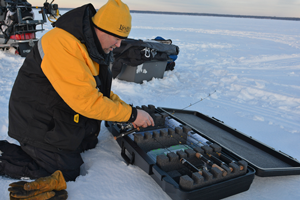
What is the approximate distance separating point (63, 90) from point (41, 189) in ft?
2.18

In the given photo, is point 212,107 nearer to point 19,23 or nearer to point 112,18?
point 112,18

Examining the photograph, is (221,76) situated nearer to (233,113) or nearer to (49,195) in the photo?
(233,113)

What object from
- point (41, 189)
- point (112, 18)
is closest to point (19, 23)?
point (112, 18)

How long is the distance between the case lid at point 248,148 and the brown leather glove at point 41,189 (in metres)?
1.30

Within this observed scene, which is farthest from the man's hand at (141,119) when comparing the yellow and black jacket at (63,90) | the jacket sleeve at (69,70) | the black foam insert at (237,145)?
the black foam insert at (237,145)

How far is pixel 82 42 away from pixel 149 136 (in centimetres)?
95

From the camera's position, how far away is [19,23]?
20.2 ft

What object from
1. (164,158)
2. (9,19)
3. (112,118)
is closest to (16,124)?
(112,118)

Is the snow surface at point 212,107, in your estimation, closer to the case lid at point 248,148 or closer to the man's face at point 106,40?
the case lid at point 248,148

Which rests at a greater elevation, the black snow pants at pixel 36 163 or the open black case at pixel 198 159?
the open black case at pixel 198 159

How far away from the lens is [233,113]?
3.55m

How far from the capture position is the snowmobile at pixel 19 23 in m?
6.13

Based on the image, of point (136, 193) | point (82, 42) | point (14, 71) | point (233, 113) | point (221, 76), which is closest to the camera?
point (82, 42)

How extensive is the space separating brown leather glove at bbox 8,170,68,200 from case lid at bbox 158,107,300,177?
1297 millimetres
